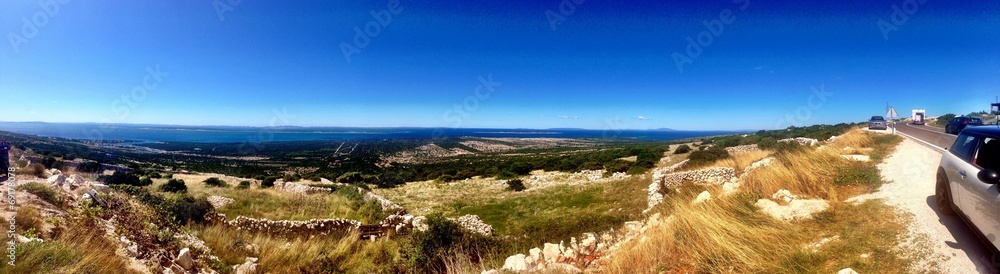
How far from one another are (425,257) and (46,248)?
626 centimetres

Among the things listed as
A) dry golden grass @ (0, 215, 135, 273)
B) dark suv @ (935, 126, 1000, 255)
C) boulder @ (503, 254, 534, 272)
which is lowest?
boulder @ (503, 254, 534, 272)

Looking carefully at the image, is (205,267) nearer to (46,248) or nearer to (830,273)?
(46,248)

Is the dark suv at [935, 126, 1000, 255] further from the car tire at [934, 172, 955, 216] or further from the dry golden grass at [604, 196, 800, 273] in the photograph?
the dry golden grass at [604, 196, 800, 273]

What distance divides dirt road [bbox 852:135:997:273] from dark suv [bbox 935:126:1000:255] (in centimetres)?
20

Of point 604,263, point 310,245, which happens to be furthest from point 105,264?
point 604,263

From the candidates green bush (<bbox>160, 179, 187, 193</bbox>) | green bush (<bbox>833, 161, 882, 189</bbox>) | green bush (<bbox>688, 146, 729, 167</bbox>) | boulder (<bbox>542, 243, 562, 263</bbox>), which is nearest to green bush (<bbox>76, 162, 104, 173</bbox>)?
green bush (<bbox>160, 179, 187, 193</bbox>)

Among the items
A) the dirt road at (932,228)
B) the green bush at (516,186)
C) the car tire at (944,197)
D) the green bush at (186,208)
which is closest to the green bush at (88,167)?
the green bush at (186,208)

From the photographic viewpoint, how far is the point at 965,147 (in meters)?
4.82

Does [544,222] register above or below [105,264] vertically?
below

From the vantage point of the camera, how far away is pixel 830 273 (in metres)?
3.81

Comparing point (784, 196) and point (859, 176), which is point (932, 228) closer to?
point (784, 196)

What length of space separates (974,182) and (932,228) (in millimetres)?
869

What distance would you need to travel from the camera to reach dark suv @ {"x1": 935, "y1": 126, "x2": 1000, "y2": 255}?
3577 mm

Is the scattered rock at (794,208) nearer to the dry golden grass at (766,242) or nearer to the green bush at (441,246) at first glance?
the dry golden grass at (766,242)
